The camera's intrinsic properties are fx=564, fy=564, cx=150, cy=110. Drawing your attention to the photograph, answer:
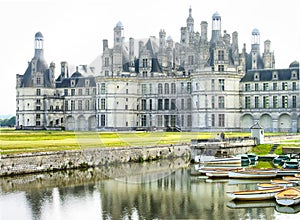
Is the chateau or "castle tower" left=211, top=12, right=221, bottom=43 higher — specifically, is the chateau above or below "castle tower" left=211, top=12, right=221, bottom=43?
below

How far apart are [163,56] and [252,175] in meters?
45.2

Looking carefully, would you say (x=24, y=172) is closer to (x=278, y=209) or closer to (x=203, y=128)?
(x=278, y=209)

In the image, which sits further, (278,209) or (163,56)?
(163,56)

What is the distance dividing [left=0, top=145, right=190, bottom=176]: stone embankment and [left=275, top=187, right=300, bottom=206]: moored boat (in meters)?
16.0

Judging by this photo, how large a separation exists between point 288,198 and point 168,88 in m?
50.2

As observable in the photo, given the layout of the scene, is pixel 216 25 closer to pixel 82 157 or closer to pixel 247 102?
pixel 247 102

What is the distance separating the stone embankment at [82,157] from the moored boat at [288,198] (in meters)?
16.0

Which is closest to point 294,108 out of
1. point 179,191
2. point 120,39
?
point 120,39

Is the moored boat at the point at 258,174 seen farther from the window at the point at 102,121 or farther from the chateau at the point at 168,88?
the window at the point at 102,121

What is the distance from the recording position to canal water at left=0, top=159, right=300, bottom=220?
2425 centimetres

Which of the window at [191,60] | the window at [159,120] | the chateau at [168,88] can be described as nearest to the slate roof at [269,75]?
the chateau at [168,88]

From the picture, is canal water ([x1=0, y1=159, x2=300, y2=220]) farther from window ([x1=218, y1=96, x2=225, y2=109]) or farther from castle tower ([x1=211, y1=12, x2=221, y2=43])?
castle tower ([x1=211, y1=12, x2=221, y2=43])

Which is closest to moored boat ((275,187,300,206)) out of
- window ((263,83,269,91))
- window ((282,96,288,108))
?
window ((282,96,288,108))

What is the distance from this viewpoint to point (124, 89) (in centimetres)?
7556
